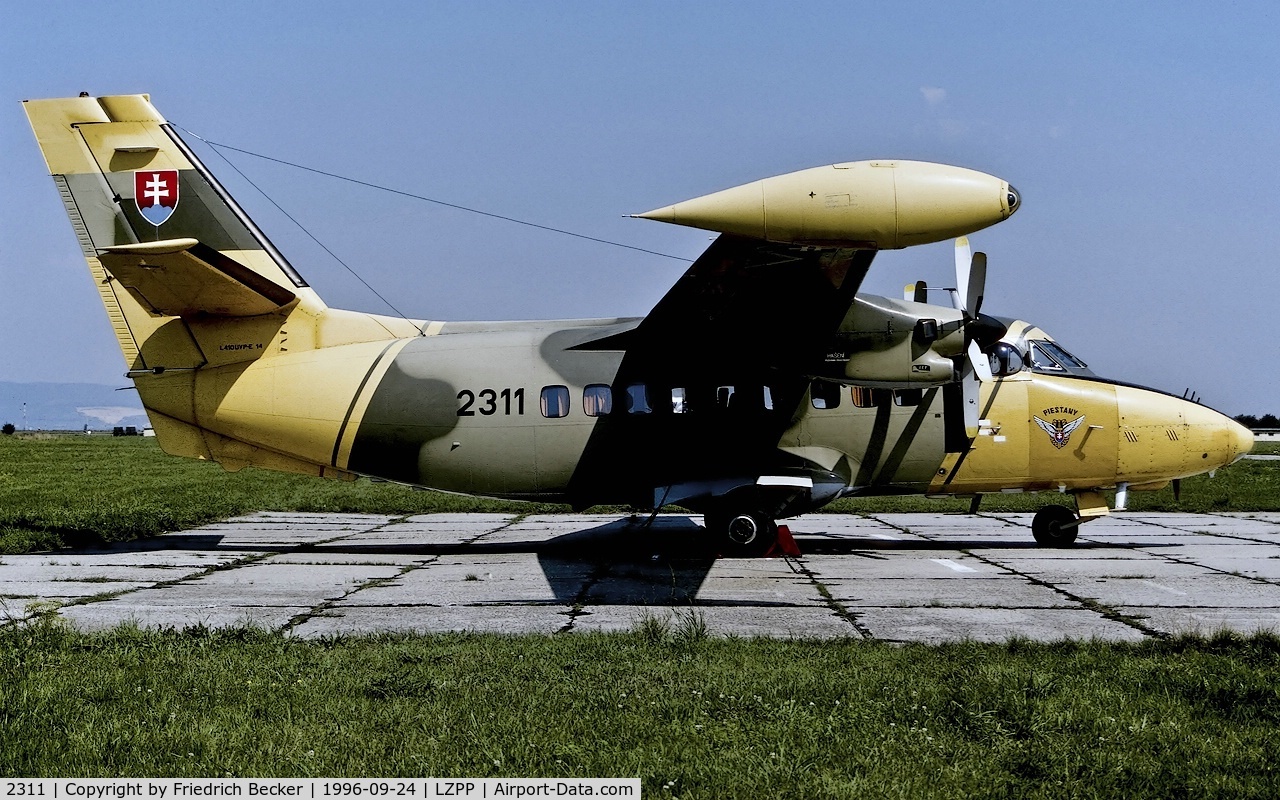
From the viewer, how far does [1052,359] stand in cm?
1631

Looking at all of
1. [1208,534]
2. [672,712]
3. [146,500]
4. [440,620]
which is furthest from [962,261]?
[146,500]

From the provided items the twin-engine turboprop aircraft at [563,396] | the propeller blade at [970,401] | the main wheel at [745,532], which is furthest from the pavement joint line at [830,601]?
the propeller blade at [970,401]

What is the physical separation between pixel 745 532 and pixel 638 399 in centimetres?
244

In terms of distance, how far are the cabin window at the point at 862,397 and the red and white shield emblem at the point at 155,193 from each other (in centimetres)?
1027

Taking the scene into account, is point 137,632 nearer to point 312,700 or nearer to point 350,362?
point 312,700

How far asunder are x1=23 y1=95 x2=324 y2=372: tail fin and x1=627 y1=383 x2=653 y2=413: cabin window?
516 centimetres

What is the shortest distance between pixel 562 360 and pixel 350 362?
123 inches

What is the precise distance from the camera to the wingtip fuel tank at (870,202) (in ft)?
35.3

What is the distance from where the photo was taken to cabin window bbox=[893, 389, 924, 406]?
15672 millimetres

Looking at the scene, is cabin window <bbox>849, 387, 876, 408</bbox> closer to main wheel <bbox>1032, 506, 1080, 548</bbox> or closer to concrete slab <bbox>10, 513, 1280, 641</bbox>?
concrete slab <bbox>10, 513, 1280, 641</bbox>

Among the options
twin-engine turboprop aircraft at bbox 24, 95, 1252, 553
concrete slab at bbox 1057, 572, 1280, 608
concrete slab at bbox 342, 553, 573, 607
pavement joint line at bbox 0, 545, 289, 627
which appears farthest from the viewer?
twin-engine turboprop aircraft at bbox 24, 95, 1252, 553

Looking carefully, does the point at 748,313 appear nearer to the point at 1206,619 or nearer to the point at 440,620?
the point at 440,620

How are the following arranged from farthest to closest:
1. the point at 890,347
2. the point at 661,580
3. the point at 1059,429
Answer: the point at 1059,429 < the point at 890,347 < the point at 661,580

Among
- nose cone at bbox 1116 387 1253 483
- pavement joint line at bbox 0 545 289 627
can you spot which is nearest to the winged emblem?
nose cone at bbox 1116 387 1253 483
